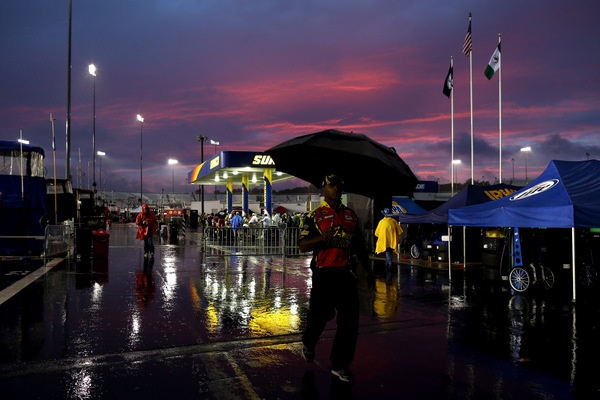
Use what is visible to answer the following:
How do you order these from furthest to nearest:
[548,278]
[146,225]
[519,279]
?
[146,225] → [548,278] → [519,279]

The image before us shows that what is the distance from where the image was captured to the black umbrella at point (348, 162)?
5.76 meters

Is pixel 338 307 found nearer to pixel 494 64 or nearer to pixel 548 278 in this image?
pixel 548 278

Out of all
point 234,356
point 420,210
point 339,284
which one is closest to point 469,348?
point 339,284

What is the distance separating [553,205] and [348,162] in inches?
222

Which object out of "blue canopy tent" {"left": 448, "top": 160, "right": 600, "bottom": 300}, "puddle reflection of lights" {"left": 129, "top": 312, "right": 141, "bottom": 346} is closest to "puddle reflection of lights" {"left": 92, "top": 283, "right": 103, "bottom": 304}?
"puddle reflection of lights" {"left": 129, "top": 312, "right": 141, "bottom": 346}

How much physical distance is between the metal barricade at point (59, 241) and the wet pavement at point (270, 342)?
4.99m

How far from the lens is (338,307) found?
4.89 meters

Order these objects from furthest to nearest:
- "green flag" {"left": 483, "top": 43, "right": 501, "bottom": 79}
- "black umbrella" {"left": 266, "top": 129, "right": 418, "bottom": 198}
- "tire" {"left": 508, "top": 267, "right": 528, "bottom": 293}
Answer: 1. "green flag" {"left": 483, "top": 43, "right": 501, "bottom": 79}
2. "tire" {"left": 508, "top": 267, "right": 528, "bottom": 293}
3. "black umbrella" {"left": 266, "top": 129, "right": 418, "bottom": 198}

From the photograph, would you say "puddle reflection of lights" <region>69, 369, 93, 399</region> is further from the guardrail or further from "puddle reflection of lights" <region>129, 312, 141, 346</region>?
the guardrail

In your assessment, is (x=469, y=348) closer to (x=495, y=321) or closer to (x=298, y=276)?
(x=495, y=321)

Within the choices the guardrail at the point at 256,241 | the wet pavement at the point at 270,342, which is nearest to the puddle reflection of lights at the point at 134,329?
the wet pavement at the point at 270,342

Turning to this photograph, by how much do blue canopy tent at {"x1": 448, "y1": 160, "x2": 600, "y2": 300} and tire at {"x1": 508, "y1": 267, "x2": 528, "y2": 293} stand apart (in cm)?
105

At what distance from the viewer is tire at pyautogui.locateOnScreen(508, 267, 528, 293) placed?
10.3m

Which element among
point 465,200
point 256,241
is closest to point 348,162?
point 465,200
